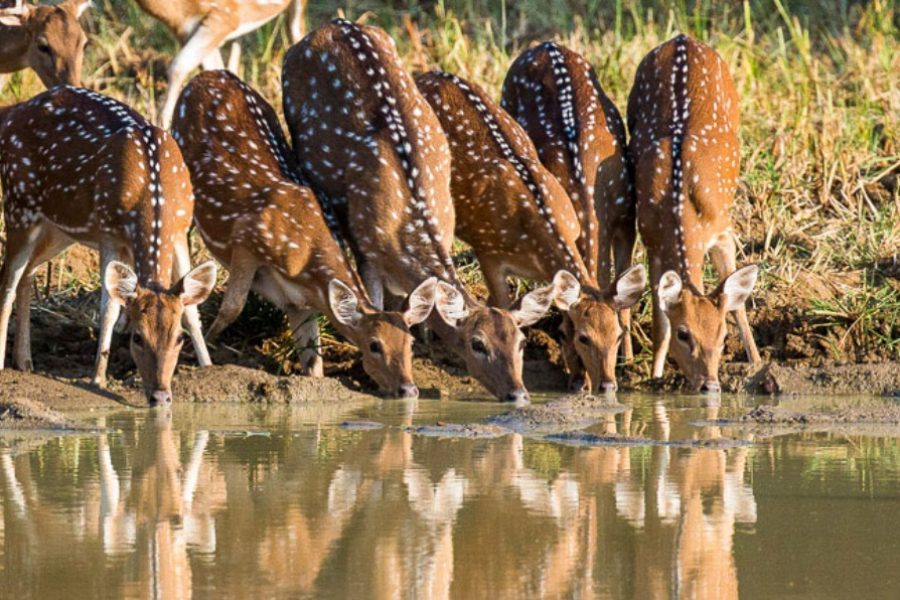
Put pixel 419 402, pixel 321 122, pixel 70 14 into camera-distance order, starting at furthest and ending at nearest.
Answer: pixel 70 14 → pixel 321 122 → pixel 419 402

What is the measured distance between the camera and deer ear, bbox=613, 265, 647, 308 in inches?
407

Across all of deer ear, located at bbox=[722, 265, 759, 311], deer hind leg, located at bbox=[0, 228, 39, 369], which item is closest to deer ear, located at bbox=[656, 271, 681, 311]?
deer ear, located at bbox=[722, 265, 759, 311]

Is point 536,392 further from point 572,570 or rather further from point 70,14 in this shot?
point 70,14

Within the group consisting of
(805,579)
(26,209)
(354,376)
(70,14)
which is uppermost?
(70,14)

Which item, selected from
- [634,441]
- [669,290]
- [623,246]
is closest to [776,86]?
[623,246]

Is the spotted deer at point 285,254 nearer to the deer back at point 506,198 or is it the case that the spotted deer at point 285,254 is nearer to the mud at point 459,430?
the deer back at point 506,198

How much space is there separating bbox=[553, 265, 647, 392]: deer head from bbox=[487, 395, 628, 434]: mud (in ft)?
2.43

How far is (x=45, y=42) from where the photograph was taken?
14258 millimetres

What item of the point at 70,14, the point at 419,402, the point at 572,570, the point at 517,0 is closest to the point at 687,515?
the point at 572,570

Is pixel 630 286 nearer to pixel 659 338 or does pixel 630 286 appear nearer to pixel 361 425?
pixel 659 338

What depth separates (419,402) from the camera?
966cm

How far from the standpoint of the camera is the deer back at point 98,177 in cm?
995

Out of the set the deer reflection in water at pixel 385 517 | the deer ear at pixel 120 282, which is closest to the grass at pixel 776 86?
the deer ear at pixel 120 282

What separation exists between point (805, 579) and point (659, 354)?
5.48 metres
